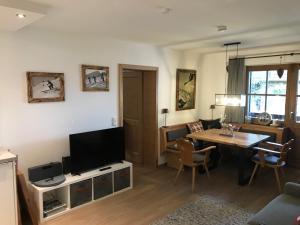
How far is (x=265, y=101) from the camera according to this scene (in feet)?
17.8

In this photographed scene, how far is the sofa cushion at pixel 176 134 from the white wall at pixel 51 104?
1.35 m

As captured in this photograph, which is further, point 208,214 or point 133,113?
point 133,113

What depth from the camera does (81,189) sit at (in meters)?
3.54

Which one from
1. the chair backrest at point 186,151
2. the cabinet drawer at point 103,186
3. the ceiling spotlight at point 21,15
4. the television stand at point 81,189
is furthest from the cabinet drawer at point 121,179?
the ceiling spotlight at point 21,15

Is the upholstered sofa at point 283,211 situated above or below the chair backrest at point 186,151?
below

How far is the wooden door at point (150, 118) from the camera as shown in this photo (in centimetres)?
507

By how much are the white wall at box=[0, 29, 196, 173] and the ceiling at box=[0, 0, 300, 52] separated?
244 mm

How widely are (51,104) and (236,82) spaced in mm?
3888

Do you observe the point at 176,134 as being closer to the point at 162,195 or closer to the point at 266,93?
the point at 162,195

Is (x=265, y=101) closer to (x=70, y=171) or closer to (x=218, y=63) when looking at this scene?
(x=218, y=63)

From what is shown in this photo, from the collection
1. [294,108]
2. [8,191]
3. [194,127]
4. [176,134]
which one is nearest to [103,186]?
[8,191]

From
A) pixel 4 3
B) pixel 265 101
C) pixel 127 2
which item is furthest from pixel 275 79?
pixel 4 3

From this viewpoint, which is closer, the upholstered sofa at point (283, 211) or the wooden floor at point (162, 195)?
the upholstered sofa at point (283, 211)

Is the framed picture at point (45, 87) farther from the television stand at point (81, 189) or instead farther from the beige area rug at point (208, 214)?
the beige area rug at point (208, 214)
